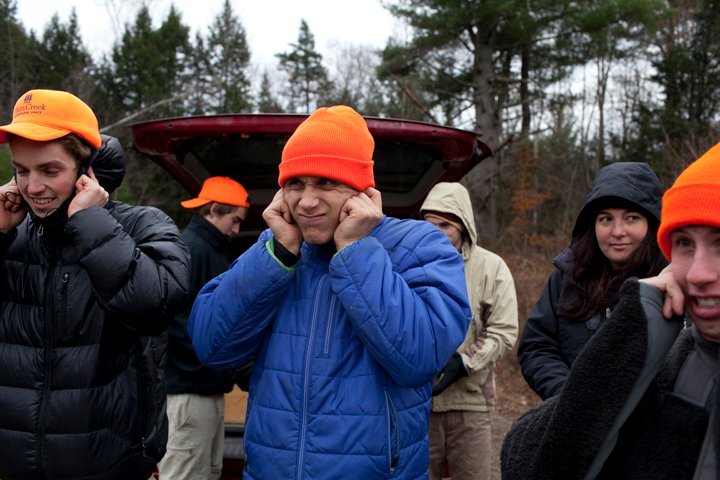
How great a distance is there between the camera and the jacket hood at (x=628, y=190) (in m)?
2.40

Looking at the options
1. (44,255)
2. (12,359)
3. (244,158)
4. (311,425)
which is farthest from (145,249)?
(244,158)

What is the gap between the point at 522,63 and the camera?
53.4 ft

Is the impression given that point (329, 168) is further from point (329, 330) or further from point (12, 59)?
point (12, 59)

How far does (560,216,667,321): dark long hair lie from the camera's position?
2.38 metres

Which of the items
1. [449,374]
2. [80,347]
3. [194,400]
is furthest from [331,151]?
[194,400]

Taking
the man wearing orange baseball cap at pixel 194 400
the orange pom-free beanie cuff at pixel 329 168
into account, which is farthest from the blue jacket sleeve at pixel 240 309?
the man wearing orange baseball cap at pixel 194 400

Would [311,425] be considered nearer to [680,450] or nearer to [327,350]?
[327,350]

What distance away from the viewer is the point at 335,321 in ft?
6.48

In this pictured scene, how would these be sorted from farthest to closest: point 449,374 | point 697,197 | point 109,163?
point 449,374, point 109,163, point 697,197

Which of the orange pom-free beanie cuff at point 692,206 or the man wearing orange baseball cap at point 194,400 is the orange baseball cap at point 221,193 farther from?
the orange pom-free beanie cuff at point 692,206

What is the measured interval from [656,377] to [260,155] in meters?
2.82

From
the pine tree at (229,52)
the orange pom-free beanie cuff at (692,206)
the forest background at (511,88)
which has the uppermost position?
the pine tree at (229,52)

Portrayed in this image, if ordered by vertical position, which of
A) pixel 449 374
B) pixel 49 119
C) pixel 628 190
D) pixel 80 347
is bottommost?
pixel 449 374

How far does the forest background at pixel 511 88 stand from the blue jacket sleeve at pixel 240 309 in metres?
5.73
